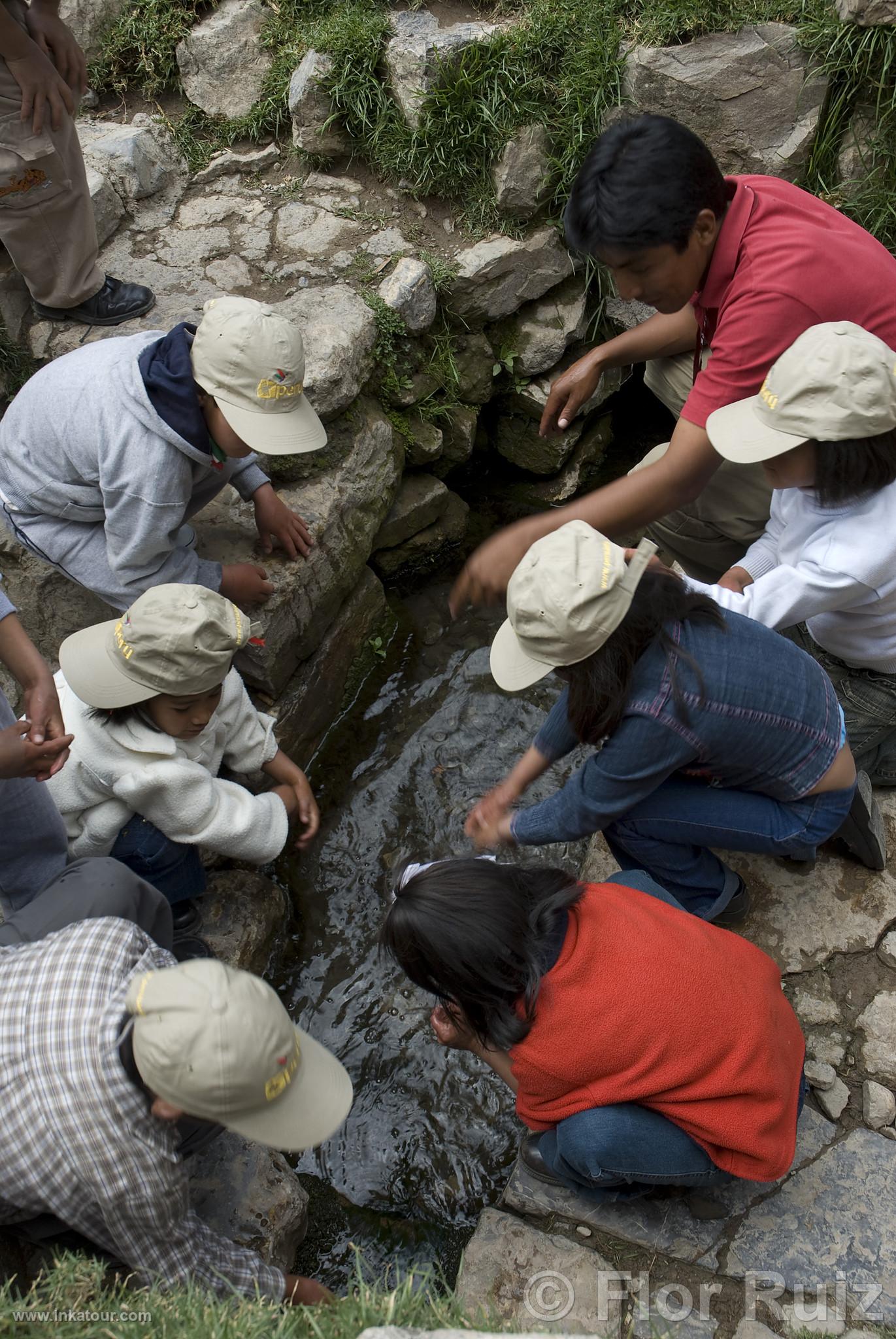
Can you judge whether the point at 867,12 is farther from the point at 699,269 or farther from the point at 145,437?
the point at 145,437

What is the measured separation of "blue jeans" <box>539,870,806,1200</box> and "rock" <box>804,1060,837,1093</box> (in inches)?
17.9

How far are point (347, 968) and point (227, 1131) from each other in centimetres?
67

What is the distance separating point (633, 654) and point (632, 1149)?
100 centimetres

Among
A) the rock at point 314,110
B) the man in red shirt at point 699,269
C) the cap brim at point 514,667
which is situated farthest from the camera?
the rock at point 314,110

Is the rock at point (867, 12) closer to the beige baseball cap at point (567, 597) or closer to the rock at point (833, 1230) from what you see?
the beige baseball cap at point (567, 597)

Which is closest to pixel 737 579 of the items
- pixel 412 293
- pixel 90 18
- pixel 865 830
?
pixel 865 830

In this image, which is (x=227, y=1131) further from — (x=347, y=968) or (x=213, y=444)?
(x=213, y=444)

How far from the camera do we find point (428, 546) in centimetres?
416

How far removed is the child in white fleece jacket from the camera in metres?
2.21

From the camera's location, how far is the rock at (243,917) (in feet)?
8.77

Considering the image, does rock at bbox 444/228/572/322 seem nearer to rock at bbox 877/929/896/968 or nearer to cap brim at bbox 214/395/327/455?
cap brim at bbox 214/395/327/455

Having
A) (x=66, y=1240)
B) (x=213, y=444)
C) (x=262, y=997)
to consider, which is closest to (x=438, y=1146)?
(x=66, y=1240)

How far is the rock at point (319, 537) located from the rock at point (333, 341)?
0.14 metres

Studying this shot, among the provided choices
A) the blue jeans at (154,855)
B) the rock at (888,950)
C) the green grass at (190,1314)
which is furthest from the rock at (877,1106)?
the blue jeans at (154,855)
